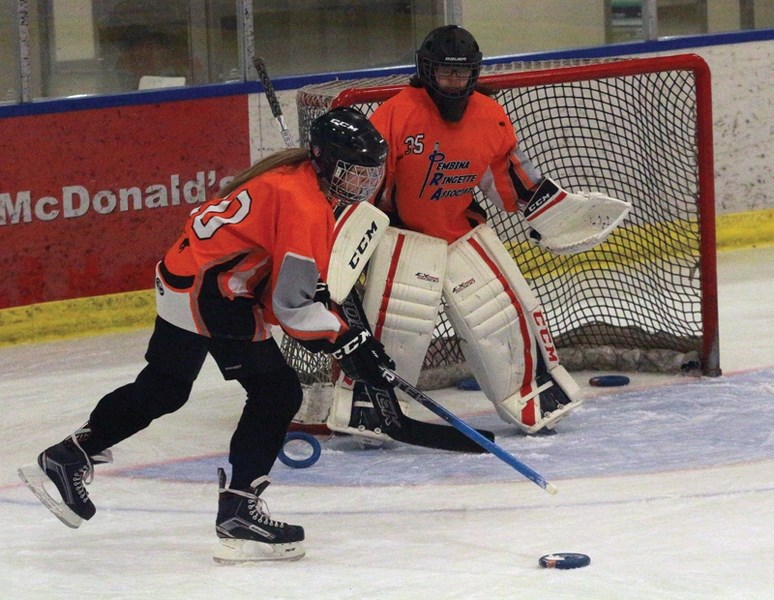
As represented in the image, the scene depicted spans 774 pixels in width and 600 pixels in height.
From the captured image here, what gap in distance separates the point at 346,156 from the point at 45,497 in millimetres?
1084

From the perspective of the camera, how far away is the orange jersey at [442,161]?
14.8 feet

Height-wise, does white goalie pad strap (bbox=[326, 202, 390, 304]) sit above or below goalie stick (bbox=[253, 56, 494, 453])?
above

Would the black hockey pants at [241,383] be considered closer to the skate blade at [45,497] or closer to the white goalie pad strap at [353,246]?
the skate blade at [45,497]

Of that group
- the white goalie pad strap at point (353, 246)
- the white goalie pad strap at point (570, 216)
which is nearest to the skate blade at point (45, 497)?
the white goalie pad strap at point (353, 246)

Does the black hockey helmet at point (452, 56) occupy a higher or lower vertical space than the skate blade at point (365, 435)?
higher

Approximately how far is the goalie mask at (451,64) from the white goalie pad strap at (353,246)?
44 cm

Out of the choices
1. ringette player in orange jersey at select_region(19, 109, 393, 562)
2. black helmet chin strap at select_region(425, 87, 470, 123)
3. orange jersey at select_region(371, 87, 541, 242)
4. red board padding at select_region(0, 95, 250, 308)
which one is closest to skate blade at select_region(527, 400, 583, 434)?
orange jersey at select_region(371, 87, 541, 242)

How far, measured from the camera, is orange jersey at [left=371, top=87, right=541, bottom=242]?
14.8 feet

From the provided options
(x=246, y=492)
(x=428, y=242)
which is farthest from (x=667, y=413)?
(x=246, y=492)

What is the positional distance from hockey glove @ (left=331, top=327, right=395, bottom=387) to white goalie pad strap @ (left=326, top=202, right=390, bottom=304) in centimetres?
48

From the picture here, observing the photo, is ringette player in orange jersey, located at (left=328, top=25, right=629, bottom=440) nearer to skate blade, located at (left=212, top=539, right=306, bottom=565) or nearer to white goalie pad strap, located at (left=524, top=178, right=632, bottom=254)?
white goalie pad strap, located at (left=524, top=178, right=632, bottom=254)

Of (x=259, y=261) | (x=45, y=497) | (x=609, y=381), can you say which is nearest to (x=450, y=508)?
(x=259, y=261)

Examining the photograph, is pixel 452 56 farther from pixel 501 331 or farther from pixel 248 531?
pixel 248 531

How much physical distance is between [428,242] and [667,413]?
3.15 ft
